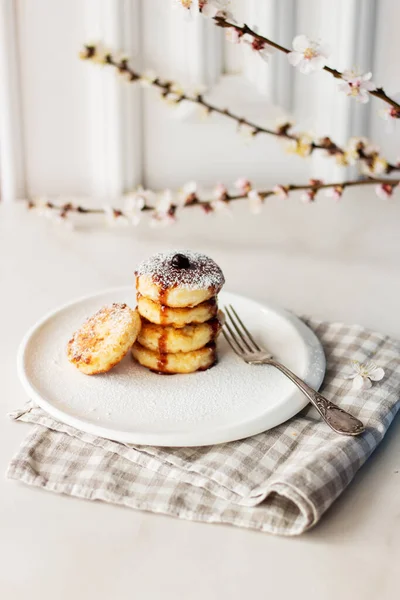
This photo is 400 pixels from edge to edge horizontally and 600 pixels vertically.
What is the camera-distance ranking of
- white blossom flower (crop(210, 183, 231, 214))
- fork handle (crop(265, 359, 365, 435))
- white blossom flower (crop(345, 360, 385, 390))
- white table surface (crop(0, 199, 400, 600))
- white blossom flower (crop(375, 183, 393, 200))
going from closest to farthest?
white table surface (crop(0, 199, 400, 600)) < fork handle (crop(265, 359, 365, 435)) < white blossom flower (crop(345, 360, 385, 390)) < white blossom flower (crop(375, 183, 393, 200)) < white blossom flower (crop(210, 183, 231, 214))

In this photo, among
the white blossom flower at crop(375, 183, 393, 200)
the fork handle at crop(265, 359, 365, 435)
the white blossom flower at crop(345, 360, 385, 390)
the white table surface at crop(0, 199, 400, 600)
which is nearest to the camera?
the white table surface at crop(0, 199, 400, 600)

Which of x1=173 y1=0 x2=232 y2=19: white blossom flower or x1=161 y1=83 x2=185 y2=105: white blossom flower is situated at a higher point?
x1=173 y1=0 x2=232 y2=19: white blossom flower

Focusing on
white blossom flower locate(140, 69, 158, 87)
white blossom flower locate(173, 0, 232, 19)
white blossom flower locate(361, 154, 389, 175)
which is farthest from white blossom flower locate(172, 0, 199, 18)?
white blossom flower locate(140, 69, 158, 87)

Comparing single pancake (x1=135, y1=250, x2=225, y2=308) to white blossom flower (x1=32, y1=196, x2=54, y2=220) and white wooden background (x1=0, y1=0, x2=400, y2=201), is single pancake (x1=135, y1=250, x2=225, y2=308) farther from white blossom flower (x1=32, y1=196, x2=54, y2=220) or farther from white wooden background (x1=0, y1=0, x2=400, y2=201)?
white wooden background (x1=0, y1=0, x2=400, y2=201)

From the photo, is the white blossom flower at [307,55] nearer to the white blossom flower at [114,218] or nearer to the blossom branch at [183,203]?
the blossom branch at [183,203]

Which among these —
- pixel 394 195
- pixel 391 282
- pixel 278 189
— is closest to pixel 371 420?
pixel 391 282

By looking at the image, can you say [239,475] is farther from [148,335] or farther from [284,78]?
[284,78]

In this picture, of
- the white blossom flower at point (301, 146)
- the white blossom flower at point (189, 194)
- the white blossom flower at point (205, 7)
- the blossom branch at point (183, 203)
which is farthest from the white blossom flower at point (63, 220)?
the white blossom flower at point (205, 7)
